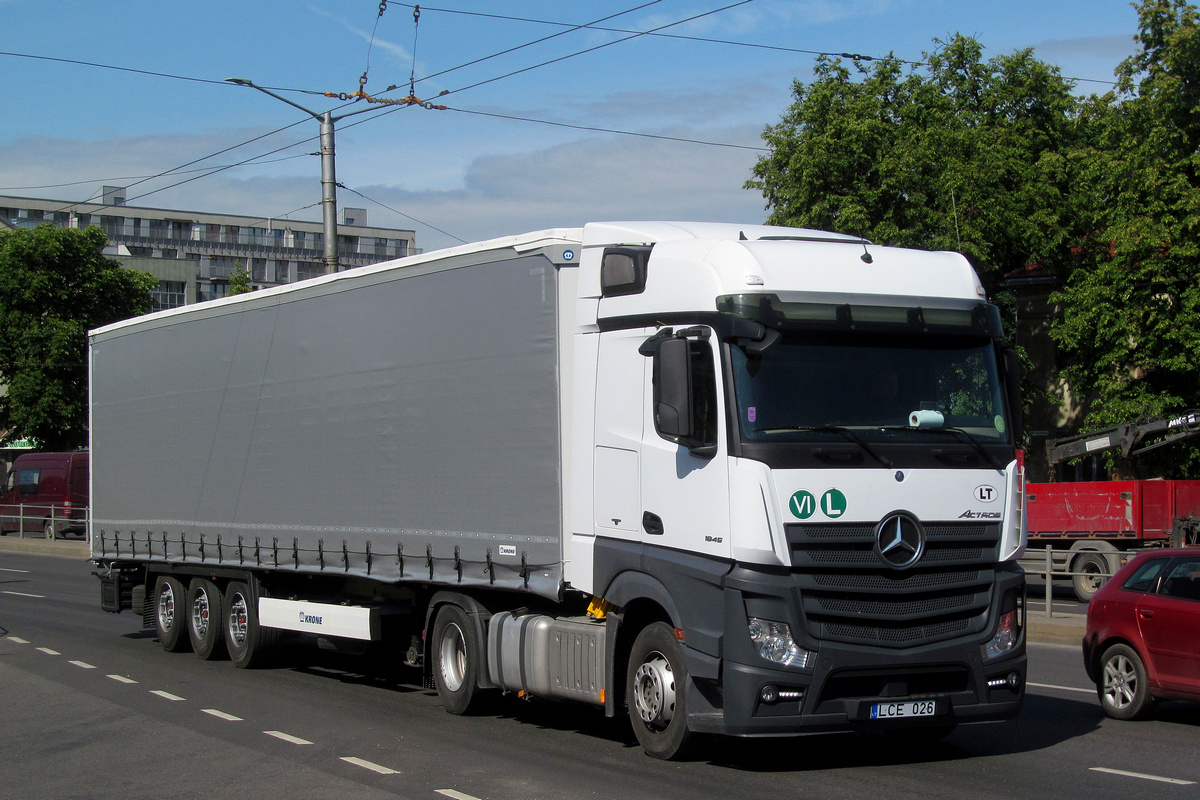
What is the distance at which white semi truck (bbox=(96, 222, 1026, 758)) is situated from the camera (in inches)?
299

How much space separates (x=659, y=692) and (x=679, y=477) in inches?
56.7

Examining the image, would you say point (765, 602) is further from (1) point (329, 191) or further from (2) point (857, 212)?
(2) point (857, 212)

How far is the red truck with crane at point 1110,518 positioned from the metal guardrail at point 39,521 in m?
28.2

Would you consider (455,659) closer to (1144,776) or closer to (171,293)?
(1144,776)

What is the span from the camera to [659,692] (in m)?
8.23

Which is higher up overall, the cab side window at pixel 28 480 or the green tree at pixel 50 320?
the green tree at pixel 50 320

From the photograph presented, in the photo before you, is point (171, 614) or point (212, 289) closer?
point (171, 614)

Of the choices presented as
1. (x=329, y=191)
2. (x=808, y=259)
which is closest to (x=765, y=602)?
(x=808, y=259)

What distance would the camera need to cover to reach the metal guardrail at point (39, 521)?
3933cm

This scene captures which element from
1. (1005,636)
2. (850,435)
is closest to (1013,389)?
(850,435)

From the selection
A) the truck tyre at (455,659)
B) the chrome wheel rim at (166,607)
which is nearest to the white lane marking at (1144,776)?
the truck tyre at (455,659)

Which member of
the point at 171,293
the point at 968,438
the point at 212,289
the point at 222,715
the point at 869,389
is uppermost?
the point at 212,289

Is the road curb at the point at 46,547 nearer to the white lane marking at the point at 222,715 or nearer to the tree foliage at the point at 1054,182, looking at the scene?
the tree foliage at the point at 1054,182

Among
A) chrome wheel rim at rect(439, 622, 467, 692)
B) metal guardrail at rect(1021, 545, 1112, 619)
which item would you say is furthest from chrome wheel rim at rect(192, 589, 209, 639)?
metal guardrail at rect(1021, 545, 1112, 619)
